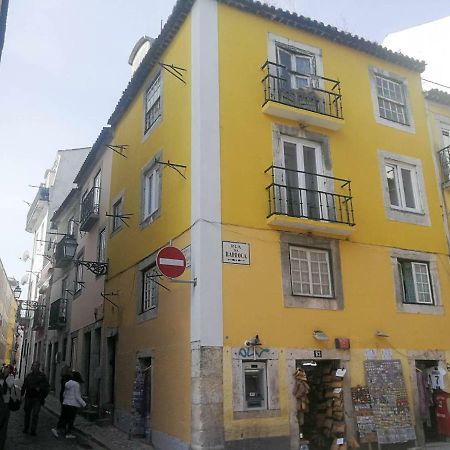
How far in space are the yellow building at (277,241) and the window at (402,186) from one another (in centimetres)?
4

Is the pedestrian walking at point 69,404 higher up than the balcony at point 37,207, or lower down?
lower down

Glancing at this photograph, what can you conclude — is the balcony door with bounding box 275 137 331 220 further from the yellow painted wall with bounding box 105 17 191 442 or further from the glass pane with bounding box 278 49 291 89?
the yellow painted wall with bounding box 105 17 191 442

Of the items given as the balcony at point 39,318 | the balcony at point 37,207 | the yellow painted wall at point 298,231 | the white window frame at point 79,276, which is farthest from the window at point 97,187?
the balcony at point 37,207

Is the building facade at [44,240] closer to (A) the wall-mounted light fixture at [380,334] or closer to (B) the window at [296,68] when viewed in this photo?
(B) the window at [296,68]

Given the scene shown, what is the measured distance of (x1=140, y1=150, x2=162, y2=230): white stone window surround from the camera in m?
12.2

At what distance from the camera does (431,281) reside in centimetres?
1203

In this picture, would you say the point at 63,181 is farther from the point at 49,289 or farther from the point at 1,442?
the point at 1,442

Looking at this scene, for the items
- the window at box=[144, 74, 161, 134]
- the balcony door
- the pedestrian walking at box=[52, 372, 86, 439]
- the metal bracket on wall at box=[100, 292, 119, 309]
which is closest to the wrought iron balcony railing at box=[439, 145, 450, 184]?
the balcony door

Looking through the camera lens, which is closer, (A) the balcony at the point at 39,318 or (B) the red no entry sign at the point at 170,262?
(B) the red no entry sign at the point at 170,262

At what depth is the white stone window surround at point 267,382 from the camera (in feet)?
29.2

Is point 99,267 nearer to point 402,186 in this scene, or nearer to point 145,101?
point 145,101

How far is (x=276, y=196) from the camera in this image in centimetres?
1048

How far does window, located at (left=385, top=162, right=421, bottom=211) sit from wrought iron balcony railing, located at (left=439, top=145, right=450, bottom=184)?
934 mm

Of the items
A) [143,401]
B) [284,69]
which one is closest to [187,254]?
[143,401]
